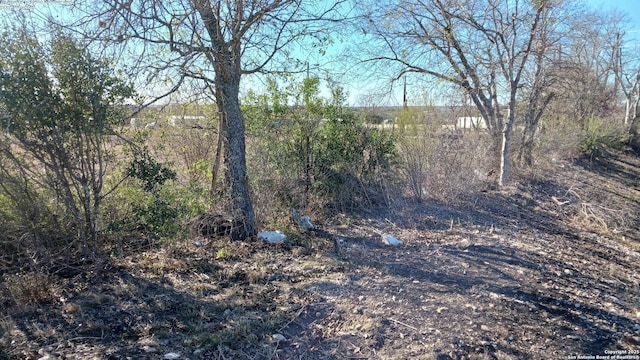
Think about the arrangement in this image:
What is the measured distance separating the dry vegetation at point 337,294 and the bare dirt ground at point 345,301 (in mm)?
16

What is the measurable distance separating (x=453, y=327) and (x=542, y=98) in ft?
32.3

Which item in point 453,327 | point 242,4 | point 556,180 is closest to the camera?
point 453,327

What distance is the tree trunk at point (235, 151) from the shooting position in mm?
5152

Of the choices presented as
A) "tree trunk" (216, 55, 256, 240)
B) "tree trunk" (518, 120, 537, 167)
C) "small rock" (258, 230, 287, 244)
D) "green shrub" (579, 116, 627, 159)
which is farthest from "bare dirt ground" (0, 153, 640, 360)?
"green shrub" (579, 116, 627, 159)

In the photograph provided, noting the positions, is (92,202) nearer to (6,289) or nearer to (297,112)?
(6,289)

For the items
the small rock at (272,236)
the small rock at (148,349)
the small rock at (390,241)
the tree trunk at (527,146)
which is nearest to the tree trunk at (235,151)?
the small rock at (272,236)

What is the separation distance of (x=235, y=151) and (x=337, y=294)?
2.50 metres

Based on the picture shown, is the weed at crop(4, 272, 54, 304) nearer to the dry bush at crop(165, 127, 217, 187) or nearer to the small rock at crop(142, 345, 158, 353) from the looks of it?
the small rock at crop(142, 345, 158, 353)

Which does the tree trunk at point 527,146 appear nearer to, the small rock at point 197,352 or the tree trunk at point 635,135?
the tree trunk at point 635,135

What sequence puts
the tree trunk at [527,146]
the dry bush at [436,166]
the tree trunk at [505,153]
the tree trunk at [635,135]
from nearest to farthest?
the dry bush at [436,166] → the tree trunk at [505,153] → the tree trunk at [527,146] → the tree trunk at [635,135]

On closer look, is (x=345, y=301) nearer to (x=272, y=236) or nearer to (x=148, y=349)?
(x=148, y=349)

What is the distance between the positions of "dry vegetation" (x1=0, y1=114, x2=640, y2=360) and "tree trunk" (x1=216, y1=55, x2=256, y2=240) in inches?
12.7

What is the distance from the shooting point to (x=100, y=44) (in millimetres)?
3900

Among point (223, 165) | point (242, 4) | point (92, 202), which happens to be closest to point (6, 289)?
point (92, 202)
